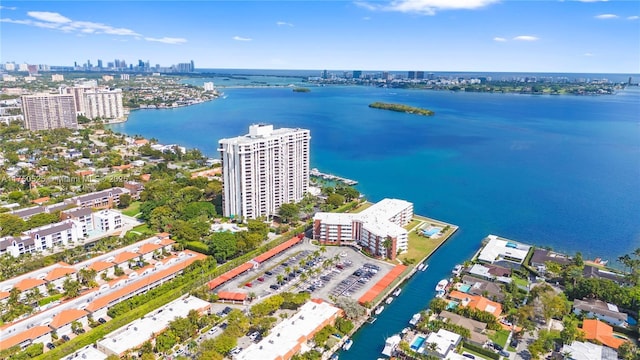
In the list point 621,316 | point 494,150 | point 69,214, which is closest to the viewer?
point 621,316

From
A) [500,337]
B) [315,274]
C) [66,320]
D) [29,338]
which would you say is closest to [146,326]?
[66,320]

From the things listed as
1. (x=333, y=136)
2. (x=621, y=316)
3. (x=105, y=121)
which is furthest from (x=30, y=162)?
(x=621, y=316)

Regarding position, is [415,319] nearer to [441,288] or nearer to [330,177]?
[441,288]

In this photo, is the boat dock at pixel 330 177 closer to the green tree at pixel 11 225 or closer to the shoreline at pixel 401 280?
the shoreline at pixel 401 280

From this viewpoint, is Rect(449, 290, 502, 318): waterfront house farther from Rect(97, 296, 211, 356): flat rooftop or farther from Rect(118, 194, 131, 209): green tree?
Rect(118, 194, 131, 209): green tree

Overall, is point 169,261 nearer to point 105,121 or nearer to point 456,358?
point 456,358

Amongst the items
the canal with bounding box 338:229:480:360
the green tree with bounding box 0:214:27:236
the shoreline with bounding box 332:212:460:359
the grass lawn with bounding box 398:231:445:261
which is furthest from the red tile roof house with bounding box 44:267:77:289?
the grass lawn with bounding box 398:231:445:261
